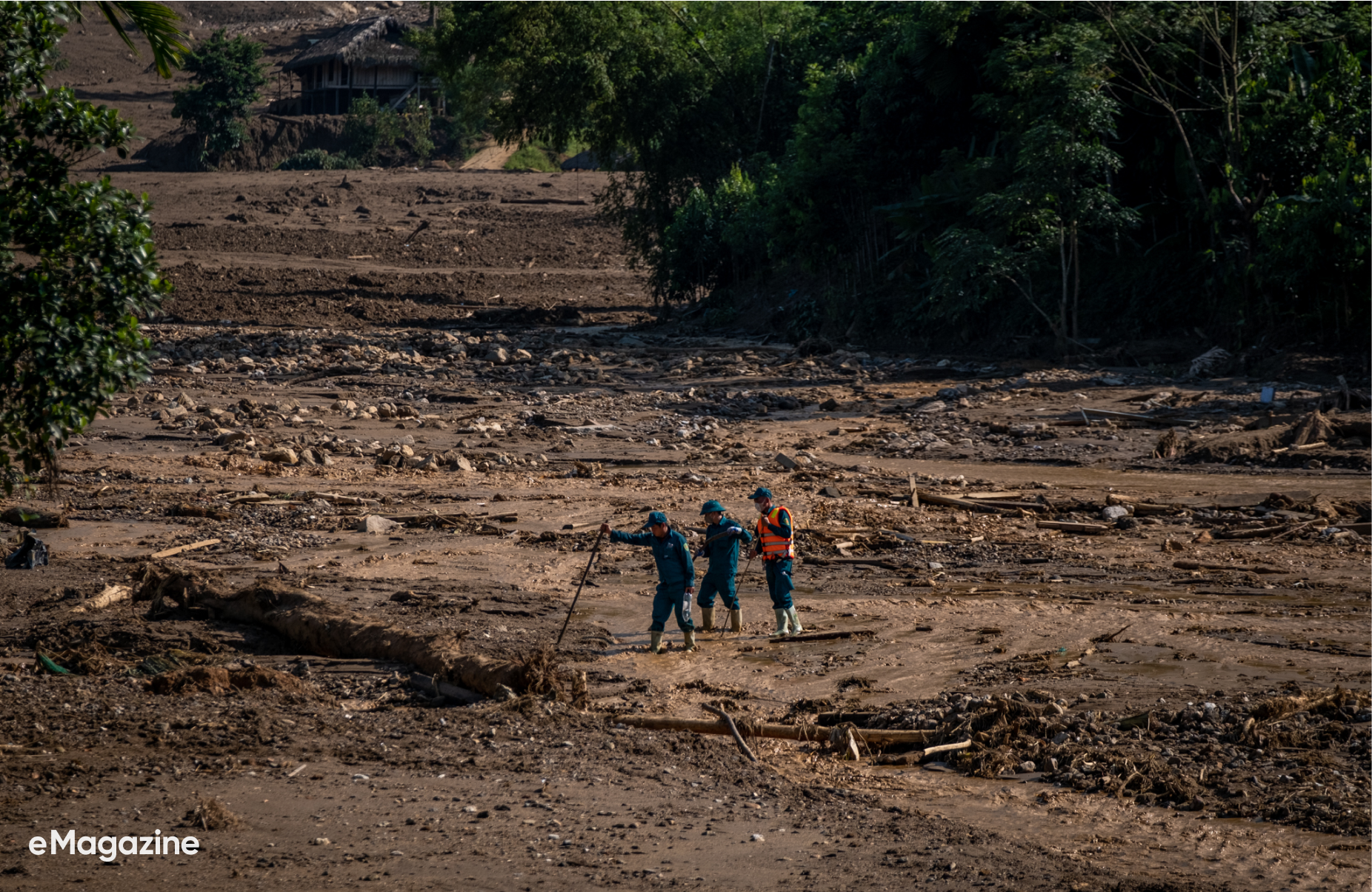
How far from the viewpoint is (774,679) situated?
852cm

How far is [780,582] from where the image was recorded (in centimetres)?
944

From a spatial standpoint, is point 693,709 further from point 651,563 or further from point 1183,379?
point 1183,379

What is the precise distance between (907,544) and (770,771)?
5714 millimetres

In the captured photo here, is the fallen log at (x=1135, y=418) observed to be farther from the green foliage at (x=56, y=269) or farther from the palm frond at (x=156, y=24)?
the green foliage at (x=56, y=269)

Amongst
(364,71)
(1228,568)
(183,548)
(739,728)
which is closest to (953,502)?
(1228,568)

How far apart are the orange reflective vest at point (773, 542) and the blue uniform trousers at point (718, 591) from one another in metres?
0.36

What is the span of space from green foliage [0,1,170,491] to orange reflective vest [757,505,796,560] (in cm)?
498

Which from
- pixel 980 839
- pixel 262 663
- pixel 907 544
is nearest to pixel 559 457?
pixel 907 544

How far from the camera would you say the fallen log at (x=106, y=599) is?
9.62 m

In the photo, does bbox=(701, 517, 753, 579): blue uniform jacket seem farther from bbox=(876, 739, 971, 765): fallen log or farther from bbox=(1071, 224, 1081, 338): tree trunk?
bbox=(1071, 224, 1081, 338): tree trunk

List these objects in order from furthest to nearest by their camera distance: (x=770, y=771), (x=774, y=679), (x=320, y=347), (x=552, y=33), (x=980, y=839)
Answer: (x=552, y=33) → (x=320, y=347) → (x=774, y=679) → (x=770, y=771) → (x=980, y=839)

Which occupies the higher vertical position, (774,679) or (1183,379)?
(1183,379)

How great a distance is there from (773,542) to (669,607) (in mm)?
994

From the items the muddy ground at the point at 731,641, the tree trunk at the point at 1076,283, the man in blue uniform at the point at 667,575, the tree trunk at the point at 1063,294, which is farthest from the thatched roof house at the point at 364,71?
the man in blue uniform at the point at 667,575
